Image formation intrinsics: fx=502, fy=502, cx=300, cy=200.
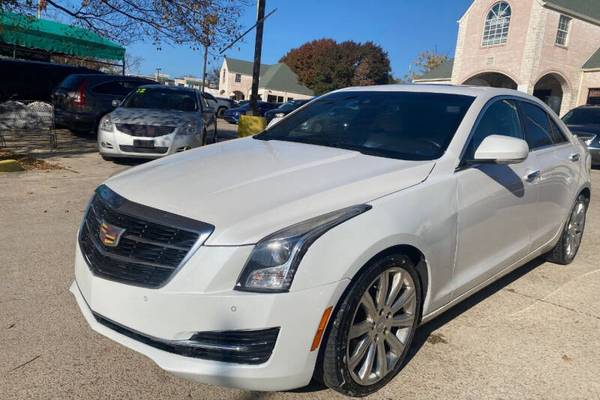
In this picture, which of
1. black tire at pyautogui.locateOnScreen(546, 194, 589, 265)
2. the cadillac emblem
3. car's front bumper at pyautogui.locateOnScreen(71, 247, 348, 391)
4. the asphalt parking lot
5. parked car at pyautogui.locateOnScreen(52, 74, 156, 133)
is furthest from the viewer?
parked car at pyautogui.locateOnScreen(52, 74, 156, 133)

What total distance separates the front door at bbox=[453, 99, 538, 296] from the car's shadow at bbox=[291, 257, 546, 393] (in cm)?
39

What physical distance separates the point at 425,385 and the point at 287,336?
3.34ft

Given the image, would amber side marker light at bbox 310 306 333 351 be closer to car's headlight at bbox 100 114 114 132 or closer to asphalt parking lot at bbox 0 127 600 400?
asphalt parking lot at bbox 0 127 600 400

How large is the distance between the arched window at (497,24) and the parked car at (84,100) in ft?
77.1

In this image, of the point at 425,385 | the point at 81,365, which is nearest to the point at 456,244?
the point at 425,385

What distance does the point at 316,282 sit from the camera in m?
2.18

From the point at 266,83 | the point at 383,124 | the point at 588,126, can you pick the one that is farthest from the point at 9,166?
the point at 266,83

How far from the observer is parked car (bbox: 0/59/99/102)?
14.3 meters

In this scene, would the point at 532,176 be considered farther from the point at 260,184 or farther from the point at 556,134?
the point at 260,184

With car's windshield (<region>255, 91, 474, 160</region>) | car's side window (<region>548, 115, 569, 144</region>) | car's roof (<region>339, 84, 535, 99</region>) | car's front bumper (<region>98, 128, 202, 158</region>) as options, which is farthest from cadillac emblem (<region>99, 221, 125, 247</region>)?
car's front bumper (<region>98, 128, 202, 158</region>)

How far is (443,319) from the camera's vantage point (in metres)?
3.54

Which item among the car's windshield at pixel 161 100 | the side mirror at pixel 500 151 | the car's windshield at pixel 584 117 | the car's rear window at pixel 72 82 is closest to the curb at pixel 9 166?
the car's windshield at pixel 161 100

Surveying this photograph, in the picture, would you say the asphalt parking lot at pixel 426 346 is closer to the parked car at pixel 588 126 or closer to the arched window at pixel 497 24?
the parked car at pixel 588 126

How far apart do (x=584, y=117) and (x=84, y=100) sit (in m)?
13.7
